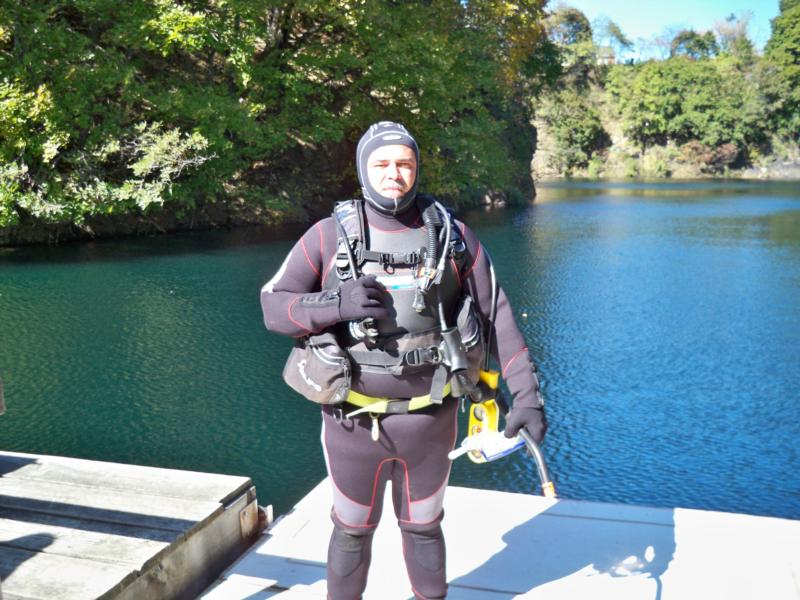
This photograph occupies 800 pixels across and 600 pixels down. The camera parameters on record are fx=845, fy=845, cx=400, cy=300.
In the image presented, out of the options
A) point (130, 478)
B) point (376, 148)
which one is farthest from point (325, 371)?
point (130, 478)

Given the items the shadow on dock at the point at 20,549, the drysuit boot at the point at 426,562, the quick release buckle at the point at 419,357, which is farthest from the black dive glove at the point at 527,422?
the shadow on dock at the point at 20,549

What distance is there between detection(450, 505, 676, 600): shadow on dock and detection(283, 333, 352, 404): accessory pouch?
37.7 inches

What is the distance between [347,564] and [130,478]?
4.17ft

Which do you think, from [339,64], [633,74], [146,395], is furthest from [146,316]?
[633,74]

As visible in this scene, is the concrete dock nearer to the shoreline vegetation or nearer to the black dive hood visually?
the black dive hood

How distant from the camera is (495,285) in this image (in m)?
2.81

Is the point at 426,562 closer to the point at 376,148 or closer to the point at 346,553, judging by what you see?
the point at 346,553

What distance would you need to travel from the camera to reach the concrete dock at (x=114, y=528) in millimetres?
2709

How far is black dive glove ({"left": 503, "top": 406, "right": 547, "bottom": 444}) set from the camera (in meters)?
2.67

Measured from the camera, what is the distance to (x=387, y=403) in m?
2.65

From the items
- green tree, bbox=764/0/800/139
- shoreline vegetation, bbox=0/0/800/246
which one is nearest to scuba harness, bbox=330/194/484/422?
shoreline vegetation, bbox=0/0/800/246

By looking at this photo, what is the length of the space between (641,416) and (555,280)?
6.31 metres

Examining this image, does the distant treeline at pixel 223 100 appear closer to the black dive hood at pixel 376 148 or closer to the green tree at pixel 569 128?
the black dive hood at pixel 376 148

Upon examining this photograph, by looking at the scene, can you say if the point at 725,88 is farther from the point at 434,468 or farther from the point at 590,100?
the point at 434,468
